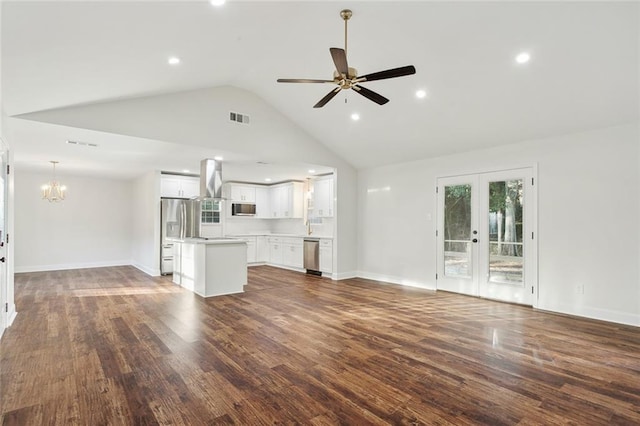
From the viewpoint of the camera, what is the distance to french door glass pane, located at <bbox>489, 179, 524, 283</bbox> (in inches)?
202

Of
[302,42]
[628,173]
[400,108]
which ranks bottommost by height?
[628,173]

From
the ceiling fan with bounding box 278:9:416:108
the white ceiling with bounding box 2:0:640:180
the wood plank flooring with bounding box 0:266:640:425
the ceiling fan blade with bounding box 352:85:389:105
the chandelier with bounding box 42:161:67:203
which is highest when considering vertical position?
the white ceiling with bounding box 2:0:640:180

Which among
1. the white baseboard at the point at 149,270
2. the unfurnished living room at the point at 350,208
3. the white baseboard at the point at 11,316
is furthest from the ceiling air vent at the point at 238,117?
the white baseboard at the point at 149,270

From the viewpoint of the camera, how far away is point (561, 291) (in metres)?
4.65

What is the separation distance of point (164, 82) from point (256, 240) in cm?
578

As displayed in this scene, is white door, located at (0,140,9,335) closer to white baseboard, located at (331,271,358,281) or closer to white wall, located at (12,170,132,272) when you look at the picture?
white baseboard, located at (331,271,358,281)

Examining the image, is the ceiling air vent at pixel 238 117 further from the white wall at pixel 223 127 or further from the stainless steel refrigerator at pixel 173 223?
the stainless steel refrigerator at pixel 173 223

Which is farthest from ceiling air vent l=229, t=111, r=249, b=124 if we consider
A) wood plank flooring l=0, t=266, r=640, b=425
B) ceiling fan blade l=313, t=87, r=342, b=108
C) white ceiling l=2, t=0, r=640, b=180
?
wood plank flooring l=0, t=266, r=640, b=425

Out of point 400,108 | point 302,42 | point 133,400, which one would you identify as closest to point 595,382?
point 133,400

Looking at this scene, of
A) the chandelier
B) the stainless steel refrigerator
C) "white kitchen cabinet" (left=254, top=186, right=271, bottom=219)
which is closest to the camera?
the stainless steel refrigerator

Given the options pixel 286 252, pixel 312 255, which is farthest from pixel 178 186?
pixel 312 255

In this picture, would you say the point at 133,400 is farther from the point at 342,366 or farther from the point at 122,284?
the point at 122,284

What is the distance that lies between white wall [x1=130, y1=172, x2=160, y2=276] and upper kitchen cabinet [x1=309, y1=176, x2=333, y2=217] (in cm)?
380

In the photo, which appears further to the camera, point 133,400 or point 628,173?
point 628,173
